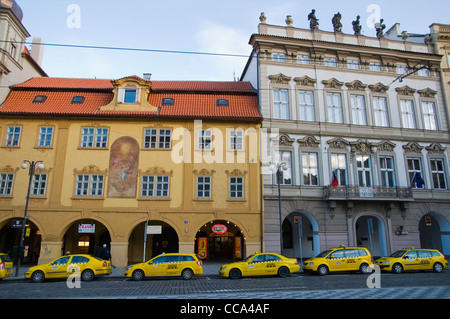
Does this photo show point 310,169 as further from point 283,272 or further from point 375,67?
point 375,67

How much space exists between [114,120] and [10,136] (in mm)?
7594

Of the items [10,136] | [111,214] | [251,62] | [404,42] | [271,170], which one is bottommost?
[111,214]

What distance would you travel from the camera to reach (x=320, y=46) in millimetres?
26859

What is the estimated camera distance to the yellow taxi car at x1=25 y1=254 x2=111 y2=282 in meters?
16.2

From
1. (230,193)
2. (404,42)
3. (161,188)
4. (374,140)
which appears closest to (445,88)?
(404,42)

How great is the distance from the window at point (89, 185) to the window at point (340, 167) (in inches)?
690

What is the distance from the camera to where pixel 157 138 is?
24266 millimetres

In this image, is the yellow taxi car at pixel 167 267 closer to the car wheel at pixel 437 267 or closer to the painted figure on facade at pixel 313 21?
the car wheel at pixel 437 267

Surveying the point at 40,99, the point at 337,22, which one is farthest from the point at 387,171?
the point at 40,99

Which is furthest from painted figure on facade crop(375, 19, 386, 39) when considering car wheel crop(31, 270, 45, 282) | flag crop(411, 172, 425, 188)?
car wheel crop(31, 270, 45, 282)

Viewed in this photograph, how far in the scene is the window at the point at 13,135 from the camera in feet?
77.6

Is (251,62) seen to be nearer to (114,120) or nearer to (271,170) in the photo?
(271,170)

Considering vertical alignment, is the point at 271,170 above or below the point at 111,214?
above

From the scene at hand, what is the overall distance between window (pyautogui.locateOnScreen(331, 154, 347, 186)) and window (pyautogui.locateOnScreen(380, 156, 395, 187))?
3208 millimetres
